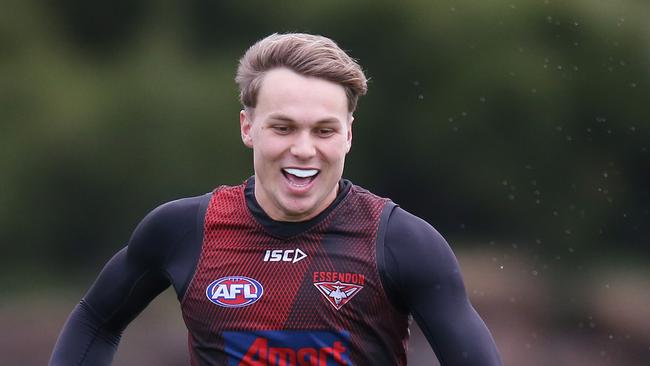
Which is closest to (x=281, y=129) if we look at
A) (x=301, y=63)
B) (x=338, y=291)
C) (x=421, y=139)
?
(x=301, y=63)

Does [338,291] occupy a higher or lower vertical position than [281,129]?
lower

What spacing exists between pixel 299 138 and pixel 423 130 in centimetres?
546

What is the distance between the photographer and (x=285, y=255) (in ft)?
10.9

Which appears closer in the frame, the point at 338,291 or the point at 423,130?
the point at 338,291

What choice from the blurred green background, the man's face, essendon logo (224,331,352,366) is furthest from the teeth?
the blurred green background

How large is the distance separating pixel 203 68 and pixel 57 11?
1.27 metres

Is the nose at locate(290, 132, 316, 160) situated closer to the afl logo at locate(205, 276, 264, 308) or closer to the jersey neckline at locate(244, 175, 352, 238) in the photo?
the jersey neckline at locate(244, 175, 352, 238)

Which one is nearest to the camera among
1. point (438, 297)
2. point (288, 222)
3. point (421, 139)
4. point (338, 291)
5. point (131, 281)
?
point (438, 297)

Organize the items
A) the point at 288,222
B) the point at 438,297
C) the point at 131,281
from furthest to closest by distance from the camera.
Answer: the point at 131,281 → the point at 288,222 → the point at 438,297

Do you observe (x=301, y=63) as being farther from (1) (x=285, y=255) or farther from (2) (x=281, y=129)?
(1) (x=285, y=255)

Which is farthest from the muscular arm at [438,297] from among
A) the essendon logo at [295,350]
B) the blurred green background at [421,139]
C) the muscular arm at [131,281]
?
the blurred green background at [421,139]

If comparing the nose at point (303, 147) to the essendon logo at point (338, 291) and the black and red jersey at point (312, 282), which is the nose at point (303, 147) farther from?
the essendon logo at point (338, 291)

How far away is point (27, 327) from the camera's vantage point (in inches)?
316

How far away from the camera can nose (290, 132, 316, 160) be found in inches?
126
